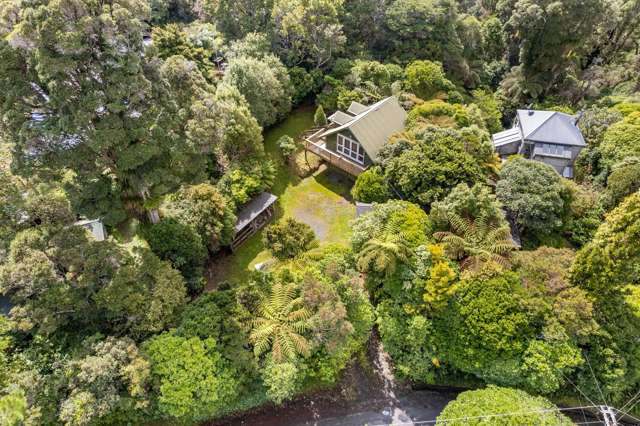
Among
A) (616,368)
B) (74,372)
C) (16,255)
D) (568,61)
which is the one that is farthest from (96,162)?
(568,61)

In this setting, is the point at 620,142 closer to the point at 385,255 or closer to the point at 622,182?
the point at 622,182

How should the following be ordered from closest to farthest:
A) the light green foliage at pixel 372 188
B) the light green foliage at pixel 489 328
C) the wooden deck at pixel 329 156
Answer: the light green foliage at pixel 489 328, the light green foliage at pixel 372 188, the wooden deck at pixel 329 156

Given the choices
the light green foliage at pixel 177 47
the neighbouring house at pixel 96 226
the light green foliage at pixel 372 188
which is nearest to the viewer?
the neighbouring house at pixel 96 226

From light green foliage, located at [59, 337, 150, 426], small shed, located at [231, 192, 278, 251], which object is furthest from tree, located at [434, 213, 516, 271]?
light green foliage, located at [59, 337, 150, 426]

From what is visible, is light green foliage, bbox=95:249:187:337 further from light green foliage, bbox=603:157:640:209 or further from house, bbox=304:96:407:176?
light green foliage, bbox=603:157:640:209

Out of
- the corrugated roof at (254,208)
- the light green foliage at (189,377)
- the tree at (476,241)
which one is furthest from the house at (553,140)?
the light green foliage at (189,377)

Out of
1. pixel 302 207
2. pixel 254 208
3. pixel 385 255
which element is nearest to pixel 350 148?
pixel 302 207

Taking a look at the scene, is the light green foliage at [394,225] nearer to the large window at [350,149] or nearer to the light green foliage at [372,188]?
the light green foliage at [372,188]
